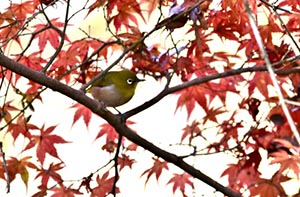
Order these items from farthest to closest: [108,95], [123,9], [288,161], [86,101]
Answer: [108,95], [123,9], [288,161], [86,101]

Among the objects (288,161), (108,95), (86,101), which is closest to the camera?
(86,101)

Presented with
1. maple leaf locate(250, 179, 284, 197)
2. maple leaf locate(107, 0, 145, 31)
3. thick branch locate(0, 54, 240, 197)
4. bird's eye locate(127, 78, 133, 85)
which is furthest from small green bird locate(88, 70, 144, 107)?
maple leaf locate(250, 179, 284, 197)

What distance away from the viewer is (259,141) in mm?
1895

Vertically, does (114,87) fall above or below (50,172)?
above

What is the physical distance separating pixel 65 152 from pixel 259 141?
253 cm

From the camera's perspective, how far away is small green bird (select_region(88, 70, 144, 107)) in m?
2.04

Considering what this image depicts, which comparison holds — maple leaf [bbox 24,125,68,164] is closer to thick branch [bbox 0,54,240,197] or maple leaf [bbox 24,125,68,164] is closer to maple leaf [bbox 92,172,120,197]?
maple leaf [bbox 92,172,120,197]

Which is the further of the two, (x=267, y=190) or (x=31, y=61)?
(x=31, y=61)

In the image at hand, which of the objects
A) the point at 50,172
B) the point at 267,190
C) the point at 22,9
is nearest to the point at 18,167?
the point at 50,172

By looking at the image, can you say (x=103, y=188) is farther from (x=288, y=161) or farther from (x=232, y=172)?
(x=288, y=161)

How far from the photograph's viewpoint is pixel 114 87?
202 cm

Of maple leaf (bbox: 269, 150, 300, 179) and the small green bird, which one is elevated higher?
the small green bird

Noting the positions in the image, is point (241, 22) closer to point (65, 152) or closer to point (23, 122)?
point (23, 122)

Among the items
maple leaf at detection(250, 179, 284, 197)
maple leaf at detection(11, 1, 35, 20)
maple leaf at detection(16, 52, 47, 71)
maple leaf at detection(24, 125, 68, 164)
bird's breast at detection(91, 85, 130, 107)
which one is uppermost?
maple leaf at detection(11, 1, 35, 20)
